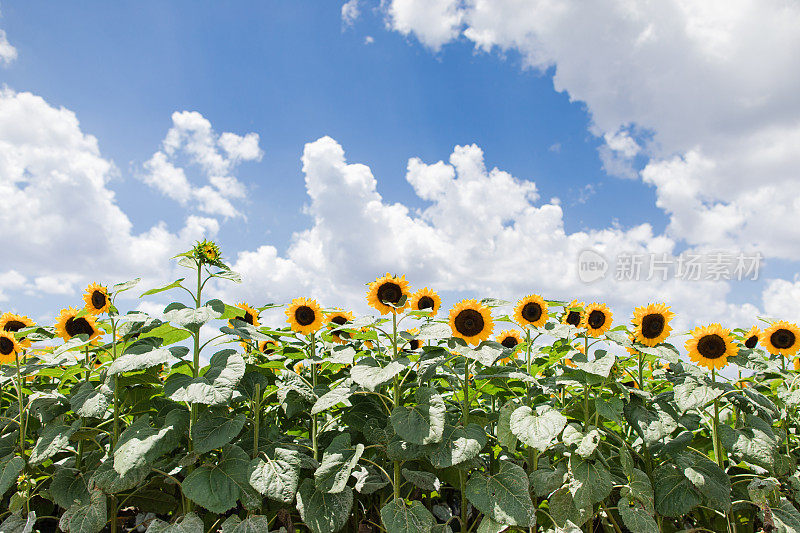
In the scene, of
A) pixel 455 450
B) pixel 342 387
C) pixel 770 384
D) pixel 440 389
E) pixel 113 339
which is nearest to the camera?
pixel 455 450

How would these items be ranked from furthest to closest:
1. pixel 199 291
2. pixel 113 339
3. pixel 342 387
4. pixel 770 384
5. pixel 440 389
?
1. pixel 770 384
2. pixel 440 389
3. pixel 113 339
4. pixel 199 291
5. pixel 342 387

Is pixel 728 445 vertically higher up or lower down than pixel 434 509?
higher up

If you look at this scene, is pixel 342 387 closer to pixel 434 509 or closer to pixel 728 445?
pixel 434 509

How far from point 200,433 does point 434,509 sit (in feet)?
5.58

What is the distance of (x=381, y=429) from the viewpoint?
3020 mm

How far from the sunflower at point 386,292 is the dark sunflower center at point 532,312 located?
3.12 ft

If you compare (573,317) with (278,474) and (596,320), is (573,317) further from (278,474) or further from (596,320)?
(278,474)

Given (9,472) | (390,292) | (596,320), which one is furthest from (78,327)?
(596,320)

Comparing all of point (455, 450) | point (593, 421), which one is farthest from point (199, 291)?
point (593, 421)

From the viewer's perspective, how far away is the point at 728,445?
3094 millimetres

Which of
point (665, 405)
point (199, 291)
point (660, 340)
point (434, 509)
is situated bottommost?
point (434, 509)

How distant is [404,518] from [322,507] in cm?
42

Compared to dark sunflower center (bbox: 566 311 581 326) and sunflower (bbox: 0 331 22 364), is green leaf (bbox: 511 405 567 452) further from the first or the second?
sunflower (bbox: 0 331 22 364)

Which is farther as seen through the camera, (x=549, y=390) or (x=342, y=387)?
(x=549, y=390)
